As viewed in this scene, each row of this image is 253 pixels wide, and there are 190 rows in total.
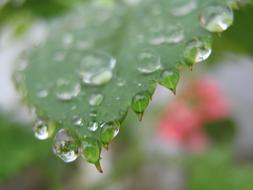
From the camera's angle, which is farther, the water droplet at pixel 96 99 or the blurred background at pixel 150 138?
the blurred background at pixel 150 138

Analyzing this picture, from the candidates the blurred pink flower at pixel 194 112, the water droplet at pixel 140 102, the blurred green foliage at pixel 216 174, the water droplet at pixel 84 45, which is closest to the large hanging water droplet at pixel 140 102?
the water droplet at pixel 140 102

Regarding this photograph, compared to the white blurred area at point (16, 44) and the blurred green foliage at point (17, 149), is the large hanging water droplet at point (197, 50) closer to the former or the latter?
the white blurred area at point (16, 44)

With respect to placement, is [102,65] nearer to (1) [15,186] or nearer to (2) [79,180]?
(2) [79,180]

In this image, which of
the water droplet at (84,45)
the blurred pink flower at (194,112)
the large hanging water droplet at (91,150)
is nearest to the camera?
the large hanging water droplet at (91,150)

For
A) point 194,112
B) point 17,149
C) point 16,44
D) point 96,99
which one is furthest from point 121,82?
point 194,112

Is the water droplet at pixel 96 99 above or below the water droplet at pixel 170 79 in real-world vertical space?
below

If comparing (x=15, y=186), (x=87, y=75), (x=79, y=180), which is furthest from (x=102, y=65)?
(x=15, y=186)

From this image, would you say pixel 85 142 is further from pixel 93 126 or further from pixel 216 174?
pixel 216 174
